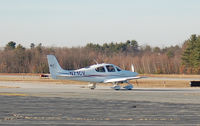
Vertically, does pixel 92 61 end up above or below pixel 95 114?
above

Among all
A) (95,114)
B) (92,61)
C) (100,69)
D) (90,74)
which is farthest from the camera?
(92,61)

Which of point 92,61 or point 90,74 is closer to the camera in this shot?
point 90,74

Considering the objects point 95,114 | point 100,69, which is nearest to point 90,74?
point 100,69

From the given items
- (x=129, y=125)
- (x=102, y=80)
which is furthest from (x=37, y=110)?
(x=102, y=80)

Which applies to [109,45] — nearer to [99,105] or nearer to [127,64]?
[127,64]

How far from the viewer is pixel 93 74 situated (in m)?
37.4

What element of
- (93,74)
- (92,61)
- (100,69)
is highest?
(92,61)

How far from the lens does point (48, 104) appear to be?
24.7 meters

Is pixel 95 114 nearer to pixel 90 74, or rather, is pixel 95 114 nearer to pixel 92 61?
pixel 90 74

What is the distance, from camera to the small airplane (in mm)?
36844

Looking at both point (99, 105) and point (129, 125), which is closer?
point (129, 125)

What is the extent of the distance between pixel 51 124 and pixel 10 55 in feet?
330

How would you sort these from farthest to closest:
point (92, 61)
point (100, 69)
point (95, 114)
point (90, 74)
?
point (92, 61) < point (100, 69) < point (90, 74) < point (95, 114)

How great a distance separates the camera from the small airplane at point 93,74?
36.8 m
